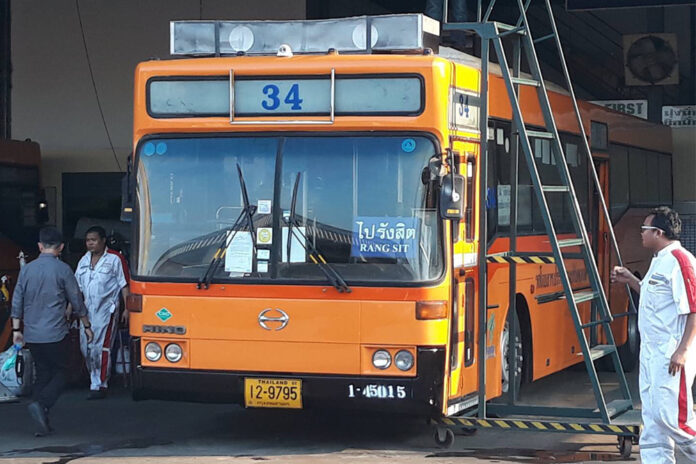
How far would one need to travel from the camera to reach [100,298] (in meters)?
12.3

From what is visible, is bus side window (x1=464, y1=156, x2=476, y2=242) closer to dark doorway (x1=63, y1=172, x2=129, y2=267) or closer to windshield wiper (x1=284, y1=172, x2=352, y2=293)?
windshield wiper (x1=284, y1=172, x2=352, y2=293)

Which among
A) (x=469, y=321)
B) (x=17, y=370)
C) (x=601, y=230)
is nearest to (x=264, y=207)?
(x=469, y=321)

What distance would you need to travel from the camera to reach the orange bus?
345 inches

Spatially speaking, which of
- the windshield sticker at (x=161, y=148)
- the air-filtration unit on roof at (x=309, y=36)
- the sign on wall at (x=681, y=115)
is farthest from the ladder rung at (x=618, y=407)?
the sign on wall at (x=681, y=115)

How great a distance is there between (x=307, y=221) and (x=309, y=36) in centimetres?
144

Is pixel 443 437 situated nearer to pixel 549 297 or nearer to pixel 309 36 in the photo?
pixel 549 297

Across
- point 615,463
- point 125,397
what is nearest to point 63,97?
point 125,397

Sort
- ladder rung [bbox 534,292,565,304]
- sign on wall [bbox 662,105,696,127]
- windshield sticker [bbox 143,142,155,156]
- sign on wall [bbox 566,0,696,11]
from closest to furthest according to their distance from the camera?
windshield sticker [bbox 143,142,155,156] < ladder rung [bbox 534,292,565,304] < sign on wall [bbox 566,0,696,11] < sign on wall [bbox 662,105,696,127]

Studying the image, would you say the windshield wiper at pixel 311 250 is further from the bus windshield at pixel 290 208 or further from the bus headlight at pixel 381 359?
the bus headlight at pixel 381 359

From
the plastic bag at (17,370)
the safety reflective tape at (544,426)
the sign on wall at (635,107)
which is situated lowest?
the safety reflective tape at (544,426)

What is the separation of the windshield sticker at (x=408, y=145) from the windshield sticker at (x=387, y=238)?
48 cm

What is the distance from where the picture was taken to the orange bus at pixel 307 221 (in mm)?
8773

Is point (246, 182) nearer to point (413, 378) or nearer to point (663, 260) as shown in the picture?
point (413, 378)

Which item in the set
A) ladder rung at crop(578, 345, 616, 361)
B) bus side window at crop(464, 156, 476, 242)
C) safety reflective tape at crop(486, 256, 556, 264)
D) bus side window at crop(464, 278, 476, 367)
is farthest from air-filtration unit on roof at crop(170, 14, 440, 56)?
ladder rung at crop(578, 345, 616, 361)
